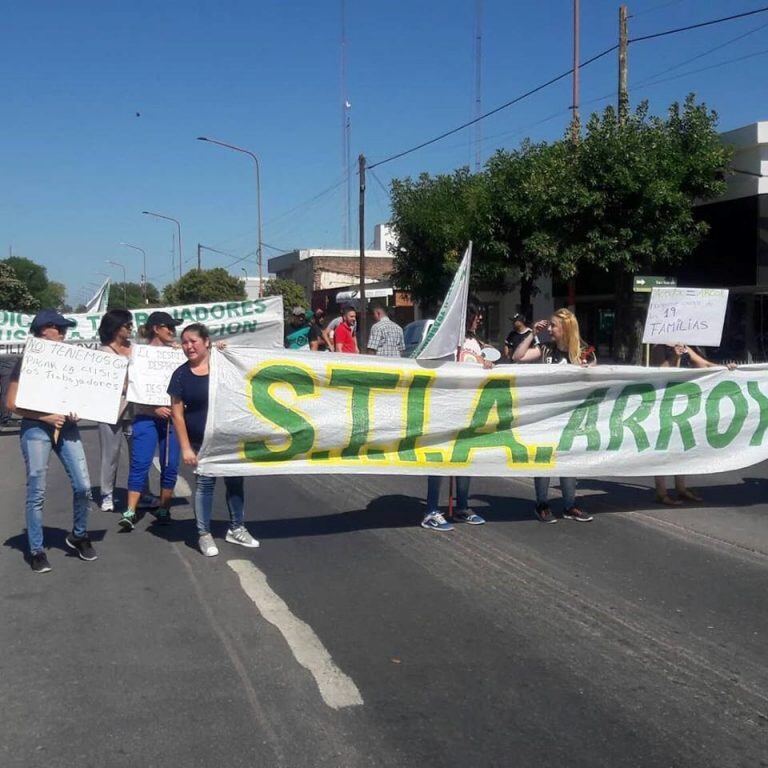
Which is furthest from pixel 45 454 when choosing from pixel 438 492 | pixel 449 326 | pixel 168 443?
pixel 449 326

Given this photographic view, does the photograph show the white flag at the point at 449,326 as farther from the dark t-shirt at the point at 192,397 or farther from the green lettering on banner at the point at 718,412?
the green lettering on banner at the point at 718,412

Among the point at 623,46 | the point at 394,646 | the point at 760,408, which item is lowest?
the point at 394,646

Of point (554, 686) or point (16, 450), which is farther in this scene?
point (16, 450)

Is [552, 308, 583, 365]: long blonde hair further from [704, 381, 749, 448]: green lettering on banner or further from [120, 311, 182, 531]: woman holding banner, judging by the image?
[120, 311, 182, 531]: woman holding banner

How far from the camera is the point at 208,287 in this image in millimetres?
58812

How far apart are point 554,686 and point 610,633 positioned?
2.77ft

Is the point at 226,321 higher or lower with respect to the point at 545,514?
higher

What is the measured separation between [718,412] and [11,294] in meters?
61.9

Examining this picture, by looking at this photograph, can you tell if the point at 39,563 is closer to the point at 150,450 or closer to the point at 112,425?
the point at 150,450

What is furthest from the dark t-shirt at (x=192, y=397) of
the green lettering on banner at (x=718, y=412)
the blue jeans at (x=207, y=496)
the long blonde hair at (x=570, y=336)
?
the green lettering on banner at (x=718, y=412)

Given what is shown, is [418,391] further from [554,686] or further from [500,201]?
[500,201]

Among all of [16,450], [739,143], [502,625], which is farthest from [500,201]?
[502,625]

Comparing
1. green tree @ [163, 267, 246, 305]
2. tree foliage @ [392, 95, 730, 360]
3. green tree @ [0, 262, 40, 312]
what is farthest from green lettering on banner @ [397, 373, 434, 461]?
green tree @ [0, 262, 40, 312]

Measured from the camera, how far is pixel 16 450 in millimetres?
14055
